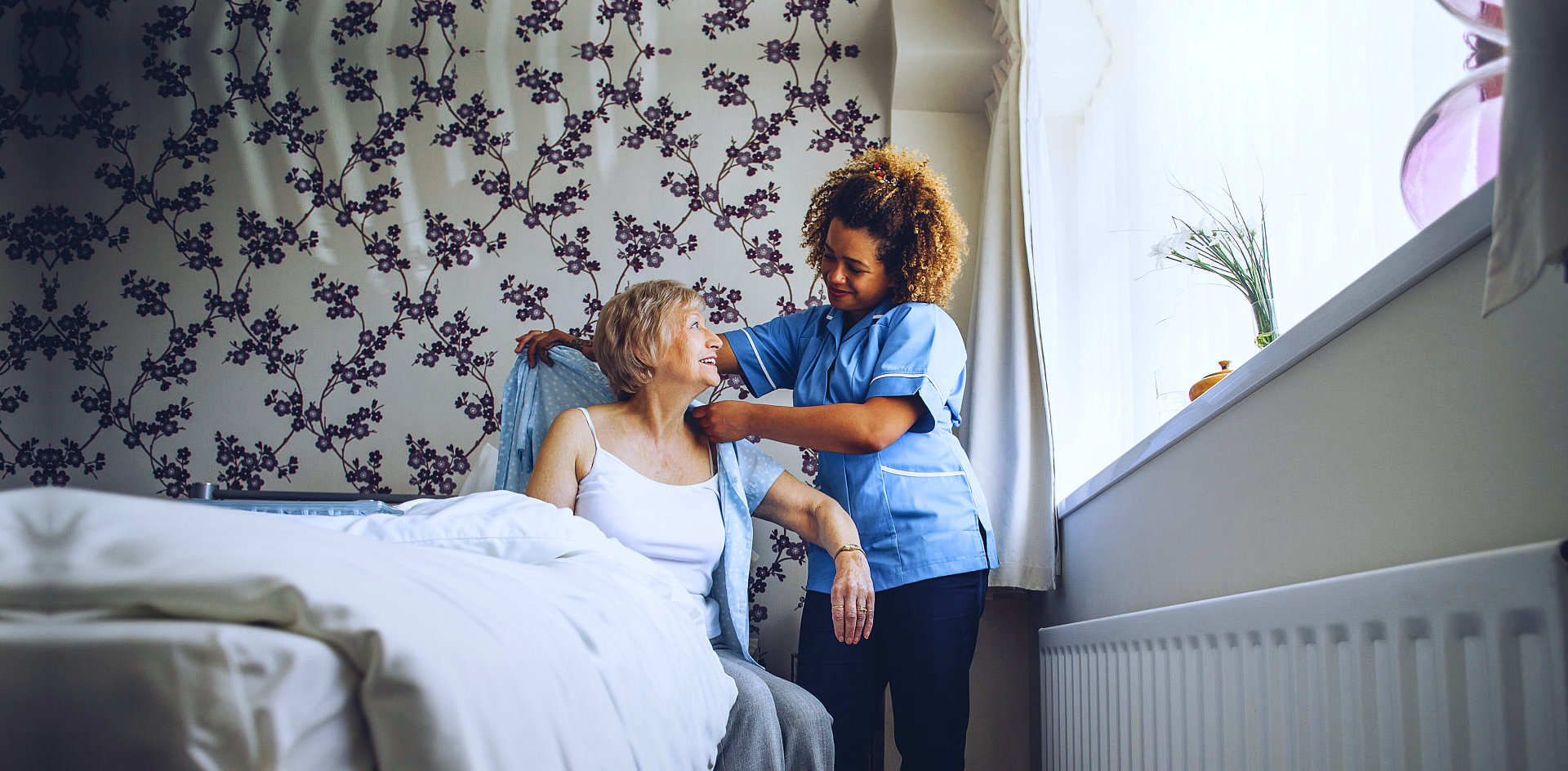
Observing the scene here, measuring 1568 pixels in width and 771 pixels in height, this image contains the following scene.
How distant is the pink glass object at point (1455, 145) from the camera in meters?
0.94

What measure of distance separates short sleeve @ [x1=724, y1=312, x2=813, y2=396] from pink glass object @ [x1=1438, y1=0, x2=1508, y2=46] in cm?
141

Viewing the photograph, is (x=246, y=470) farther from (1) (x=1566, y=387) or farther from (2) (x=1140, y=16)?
(1) (x=1566, y=387)

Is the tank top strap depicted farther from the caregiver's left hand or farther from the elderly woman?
the caregiver's left hand

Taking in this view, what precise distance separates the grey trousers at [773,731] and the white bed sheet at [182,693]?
0.84 m

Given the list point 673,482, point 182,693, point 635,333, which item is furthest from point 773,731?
point 182,693

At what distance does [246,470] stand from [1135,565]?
91.3 inches

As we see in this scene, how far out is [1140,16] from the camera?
1983 mm

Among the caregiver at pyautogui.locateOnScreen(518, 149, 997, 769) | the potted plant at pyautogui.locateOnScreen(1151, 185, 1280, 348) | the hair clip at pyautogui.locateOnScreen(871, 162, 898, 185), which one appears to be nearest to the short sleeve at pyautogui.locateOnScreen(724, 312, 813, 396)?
the caregiver at pyautogui.locateOnScreen(518, 149, 997, 769)

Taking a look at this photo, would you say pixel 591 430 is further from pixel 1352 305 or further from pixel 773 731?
pixel 1352 305

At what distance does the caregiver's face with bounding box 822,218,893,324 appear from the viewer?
1979mm

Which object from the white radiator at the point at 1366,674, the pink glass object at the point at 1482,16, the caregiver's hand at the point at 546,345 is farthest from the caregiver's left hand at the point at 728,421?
the pink glass object at the point at 1482,16

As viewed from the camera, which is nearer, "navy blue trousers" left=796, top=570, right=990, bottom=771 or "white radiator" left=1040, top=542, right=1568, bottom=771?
"white radiator" left=1040, top=542, right=1568, bottom=771

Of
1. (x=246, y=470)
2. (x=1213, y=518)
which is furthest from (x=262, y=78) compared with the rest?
(x=1213, y=518)

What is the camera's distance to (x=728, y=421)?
1.80m
